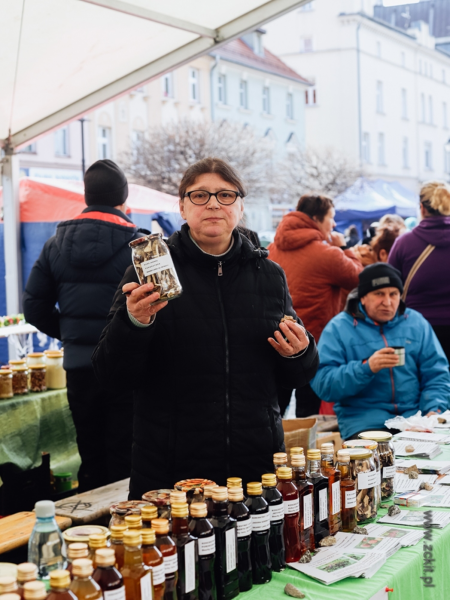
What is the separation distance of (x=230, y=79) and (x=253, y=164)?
24.4 ft

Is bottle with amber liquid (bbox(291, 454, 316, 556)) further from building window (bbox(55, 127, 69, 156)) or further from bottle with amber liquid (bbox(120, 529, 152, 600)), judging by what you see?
building window (bbox(55, 127, 69, 156))

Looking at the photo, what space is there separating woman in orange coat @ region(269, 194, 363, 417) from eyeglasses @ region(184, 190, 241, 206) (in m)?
2.73

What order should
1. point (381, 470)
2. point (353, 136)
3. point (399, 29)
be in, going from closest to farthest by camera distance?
point (381, 470) → point (353, 136) → point (399, 29)

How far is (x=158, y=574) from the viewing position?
1508 millimetres

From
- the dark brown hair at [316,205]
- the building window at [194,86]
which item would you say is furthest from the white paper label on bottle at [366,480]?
the building window at [194,86]

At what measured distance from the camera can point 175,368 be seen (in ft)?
7.34

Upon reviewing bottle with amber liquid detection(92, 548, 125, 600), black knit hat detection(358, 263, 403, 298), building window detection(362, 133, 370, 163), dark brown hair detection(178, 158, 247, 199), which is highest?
building window detection(362, 133, 370, 163)

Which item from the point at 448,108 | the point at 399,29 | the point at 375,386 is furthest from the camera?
the point at 448,108

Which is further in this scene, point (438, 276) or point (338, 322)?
point (438, 276)

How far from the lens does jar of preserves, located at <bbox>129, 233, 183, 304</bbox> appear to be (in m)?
1.91

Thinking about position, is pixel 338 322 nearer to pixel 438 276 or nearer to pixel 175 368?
pixel 438 276

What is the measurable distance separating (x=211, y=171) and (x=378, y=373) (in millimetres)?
1804

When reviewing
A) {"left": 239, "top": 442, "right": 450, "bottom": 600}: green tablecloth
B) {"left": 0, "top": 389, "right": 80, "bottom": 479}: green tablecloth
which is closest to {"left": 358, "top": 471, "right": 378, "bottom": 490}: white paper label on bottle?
{"left": 239, "top": 442, "right": 450, "bottom": 600}: green tablecloth

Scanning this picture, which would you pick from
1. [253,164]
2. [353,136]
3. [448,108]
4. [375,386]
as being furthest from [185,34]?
[448,108]
